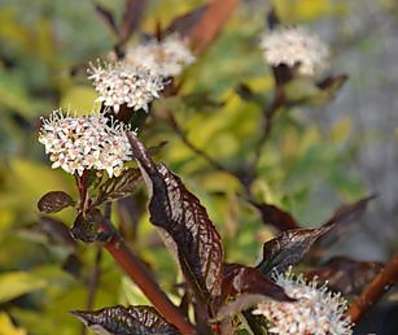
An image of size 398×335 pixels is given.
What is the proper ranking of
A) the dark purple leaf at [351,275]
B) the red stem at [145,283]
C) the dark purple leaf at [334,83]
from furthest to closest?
the dark purple leaf at [334,83]
the dark purple leaf at [351,275]
the red stem at [145,283]

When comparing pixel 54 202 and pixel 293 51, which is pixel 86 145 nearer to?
pixel 54 202

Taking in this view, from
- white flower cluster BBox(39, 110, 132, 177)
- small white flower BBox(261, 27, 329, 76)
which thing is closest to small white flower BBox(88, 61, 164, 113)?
white flower cluster BBox(39, 110, 132, 177)

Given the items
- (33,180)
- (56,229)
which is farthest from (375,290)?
(33,180)

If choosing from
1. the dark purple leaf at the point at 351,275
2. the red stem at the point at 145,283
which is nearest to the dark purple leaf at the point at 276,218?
the dark purple leaf at the point at 351,275

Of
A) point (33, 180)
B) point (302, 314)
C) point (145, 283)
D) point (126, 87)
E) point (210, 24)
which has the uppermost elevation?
point (33, 180)

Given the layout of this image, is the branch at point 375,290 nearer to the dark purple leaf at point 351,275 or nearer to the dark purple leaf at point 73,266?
the dark purple leaf at point 351,275

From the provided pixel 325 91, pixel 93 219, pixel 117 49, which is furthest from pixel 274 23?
pixel 93 219

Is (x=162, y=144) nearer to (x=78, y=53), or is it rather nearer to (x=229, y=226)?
(x=229, y=226)
